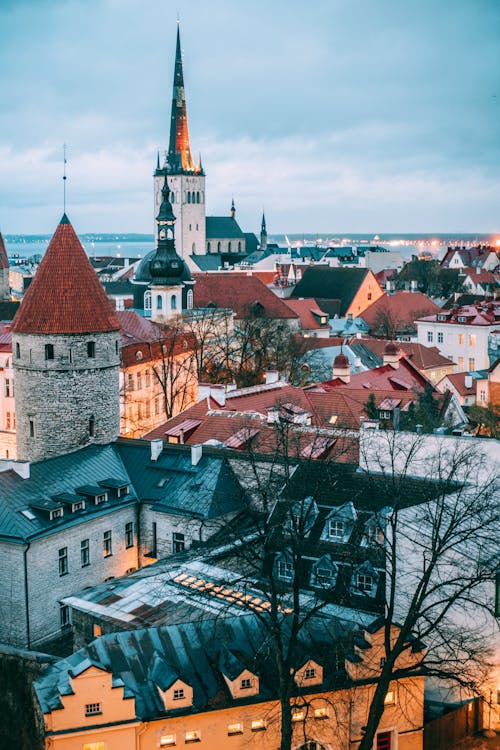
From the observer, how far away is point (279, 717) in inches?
814

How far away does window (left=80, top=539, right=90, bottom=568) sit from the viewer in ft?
98.3

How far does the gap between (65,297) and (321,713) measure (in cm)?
1882

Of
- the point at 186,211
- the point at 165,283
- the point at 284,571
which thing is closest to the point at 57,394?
the point at 284,571

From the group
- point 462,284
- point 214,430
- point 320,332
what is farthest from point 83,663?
point 462,284

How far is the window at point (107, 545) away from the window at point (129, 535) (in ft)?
2.83

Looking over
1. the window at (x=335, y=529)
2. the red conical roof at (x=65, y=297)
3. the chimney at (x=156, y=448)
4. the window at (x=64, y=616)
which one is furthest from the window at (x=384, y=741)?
the red conical roof at (x=65, y=297)

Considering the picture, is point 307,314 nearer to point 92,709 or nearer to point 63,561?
point 63,561

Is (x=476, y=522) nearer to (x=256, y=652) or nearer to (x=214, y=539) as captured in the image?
(x=256, y=652)

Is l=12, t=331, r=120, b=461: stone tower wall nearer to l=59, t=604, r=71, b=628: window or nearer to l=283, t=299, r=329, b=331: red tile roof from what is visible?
l=59, t=604, r=71, b=628: window

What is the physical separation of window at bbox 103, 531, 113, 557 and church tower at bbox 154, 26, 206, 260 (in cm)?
9184

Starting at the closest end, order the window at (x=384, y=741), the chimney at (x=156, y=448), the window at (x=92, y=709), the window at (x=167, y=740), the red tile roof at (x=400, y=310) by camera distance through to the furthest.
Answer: the window at (x=92, y=709) → the window at (x=167, y=740) → the window at (x=384, y=741) → the chimney at (x=156, y=448) → the red tile roof at (x=400, y=310)

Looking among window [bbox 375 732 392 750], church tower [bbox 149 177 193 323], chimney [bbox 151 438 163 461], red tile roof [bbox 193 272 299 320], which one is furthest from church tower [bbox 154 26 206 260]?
window [bbox 375 732 392 750]

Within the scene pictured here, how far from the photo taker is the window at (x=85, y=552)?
30.0 m

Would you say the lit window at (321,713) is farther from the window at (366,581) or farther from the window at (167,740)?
the window at (366,581)
